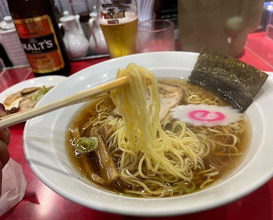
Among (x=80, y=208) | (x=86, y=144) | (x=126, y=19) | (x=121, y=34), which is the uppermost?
(x=126, y=19)

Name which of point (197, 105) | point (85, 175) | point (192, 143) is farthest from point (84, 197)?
point (197, 105)

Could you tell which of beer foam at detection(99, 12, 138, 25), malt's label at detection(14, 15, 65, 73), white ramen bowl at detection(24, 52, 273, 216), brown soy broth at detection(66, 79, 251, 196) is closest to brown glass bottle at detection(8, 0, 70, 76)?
malt's label at detection(14, 15, 65, 73)

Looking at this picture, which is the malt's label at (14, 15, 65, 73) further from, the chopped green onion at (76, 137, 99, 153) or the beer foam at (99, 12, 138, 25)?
the chopped green onion at (76, 137, 99, 153)

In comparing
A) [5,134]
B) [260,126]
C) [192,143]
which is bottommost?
[192,143]

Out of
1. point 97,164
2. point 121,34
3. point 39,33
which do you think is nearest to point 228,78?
point 97,164

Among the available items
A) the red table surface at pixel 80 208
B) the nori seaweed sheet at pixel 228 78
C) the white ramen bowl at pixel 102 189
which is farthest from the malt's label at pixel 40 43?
the nori seaweed sheet at pixel 228 78

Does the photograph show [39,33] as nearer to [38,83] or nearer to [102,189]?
[38,83]

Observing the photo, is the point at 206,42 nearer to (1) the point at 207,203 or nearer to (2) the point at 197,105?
(2) the point at 197,105
